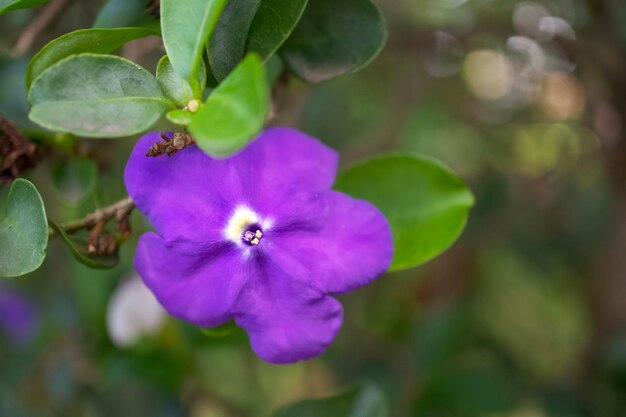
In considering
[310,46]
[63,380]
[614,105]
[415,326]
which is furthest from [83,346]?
[614,105]

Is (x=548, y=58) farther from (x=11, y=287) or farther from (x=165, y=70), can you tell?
(x=11, y=287)

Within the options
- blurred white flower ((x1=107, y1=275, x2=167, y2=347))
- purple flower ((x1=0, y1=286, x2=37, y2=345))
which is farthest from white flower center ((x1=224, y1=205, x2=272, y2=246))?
purple flower ((x1=0, y1=286, x2=37, y2=345))

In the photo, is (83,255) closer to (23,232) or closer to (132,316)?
(23,232)

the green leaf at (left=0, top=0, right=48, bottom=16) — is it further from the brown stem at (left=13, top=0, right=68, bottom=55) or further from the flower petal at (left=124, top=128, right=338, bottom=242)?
the brown stem at (left=13, top=0, right=68, bottom=55)

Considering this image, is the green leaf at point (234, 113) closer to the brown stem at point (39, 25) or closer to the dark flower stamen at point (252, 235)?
the dark flower stamen at point (252, 235)

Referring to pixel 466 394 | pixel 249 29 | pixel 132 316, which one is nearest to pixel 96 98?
pixel 249 29

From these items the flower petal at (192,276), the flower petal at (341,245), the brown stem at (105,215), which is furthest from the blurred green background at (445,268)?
the flower petal at (341,245)


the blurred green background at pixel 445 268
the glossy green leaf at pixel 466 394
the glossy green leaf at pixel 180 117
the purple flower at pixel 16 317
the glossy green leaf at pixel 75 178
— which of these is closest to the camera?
the glossy green leaf at pixel 180 117
